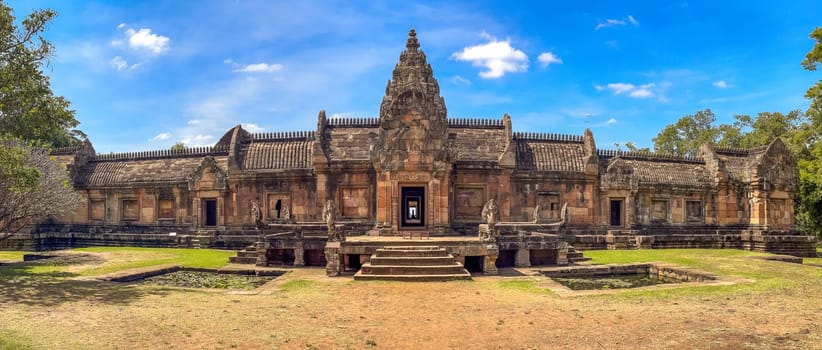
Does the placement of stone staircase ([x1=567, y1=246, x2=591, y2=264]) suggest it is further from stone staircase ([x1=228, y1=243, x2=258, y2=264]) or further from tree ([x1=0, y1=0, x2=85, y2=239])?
tree ([x1=0, y1=0, x2=85, y2=239])

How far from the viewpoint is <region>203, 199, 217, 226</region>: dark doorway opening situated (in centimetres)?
2745

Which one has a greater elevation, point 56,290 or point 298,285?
point 56,290

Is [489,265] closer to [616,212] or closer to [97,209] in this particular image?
[616,212]

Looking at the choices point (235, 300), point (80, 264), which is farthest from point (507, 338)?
point (80, 264)

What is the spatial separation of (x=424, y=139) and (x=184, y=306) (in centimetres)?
1127

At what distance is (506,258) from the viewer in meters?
19.0

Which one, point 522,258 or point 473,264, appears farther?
point 522,258

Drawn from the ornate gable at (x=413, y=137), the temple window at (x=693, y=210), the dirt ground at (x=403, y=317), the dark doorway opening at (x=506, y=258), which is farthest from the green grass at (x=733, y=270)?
the ornate gable at (x=413, y=137)

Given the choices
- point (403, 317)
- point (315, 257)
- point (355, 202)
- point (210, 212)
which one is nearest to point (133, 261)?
point (315, 257)

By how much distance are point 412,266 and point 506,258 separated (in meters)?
5.00

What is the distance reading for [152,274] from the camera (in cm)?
1639

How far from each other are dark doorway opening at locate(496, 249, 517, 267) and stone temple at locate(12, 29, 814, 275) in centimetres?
6

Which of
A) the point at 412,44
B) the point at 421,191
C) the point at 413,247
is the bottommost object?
the point at 413,247

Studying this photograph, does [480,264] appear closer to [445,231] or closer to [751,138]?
[445,231]
